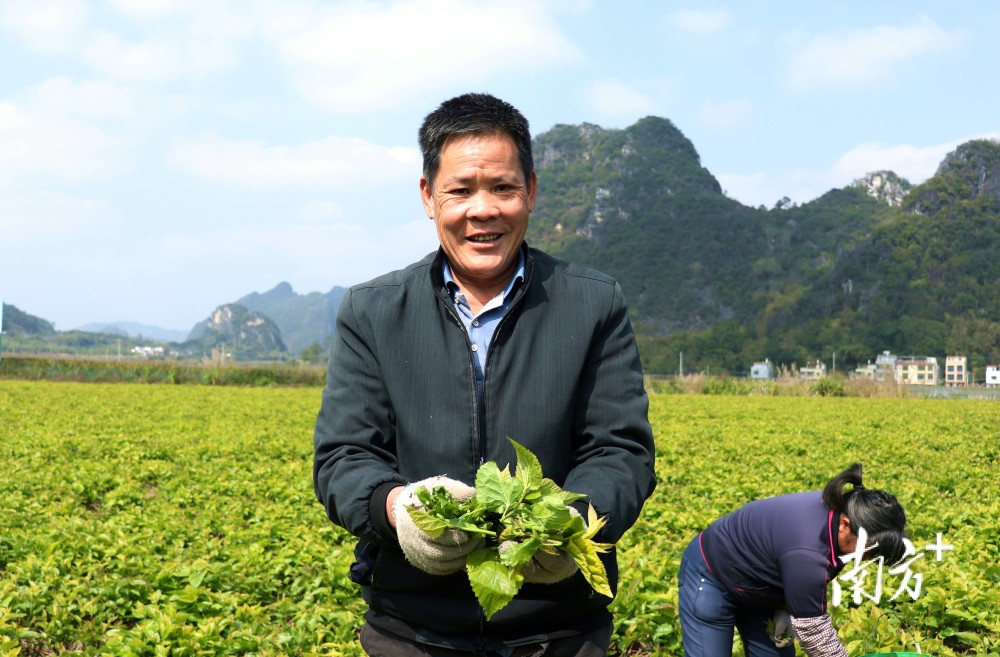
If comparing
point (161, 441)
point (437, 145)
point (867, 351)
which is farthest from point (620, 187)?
point (437, 145)

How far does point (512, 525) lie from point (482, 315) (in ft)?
1.87

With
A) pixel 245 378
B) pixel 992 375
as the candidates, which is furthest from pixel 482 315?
pixel 992 375

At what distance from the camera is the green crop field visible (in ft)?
16.0

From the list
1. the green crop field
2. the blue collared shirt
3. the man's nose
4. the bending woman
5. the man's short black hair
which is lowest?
the green crop field

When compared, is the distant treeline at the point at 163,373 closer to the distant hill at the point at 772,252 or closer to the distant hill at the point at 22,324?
the distant hill at the point at 772,252

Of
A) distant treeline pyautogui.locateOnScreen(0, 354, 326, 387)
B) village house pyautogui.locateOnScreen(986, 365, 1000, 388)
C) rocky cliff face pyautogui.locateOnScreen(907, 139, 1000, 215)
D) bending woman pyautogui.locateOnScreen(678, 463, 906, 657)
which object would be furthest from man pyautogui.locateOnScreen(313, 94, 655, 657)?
rocky cliff face pyautogui.locateOnScreen(907, 139, 1000, 215)

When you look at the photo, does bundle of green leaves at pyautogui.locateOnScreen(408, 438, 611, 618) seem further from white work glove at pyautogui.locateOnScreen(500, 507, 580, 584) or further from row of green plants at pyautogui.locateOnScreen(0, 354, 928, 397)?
row of green plants at pyautogui.locateOnScreen(0, 354, 928, 397)

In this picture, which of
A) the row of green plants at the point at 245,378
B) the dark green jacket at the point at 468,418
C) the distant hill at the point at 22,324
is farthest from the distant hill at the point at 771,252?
the distant hill at the point at 22,324

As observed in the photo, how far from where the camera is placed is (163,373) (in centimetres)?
4047

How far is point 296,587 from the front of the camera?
584cm

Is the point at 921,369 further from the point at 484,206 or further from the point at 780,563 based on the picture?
the point at 484,206

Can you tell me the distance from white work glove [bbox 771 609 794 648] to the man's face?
2.49 meters

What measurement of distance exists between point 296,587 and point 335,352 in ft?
13.4

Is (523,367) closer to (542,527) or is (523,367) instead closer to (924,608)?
(542,527)
